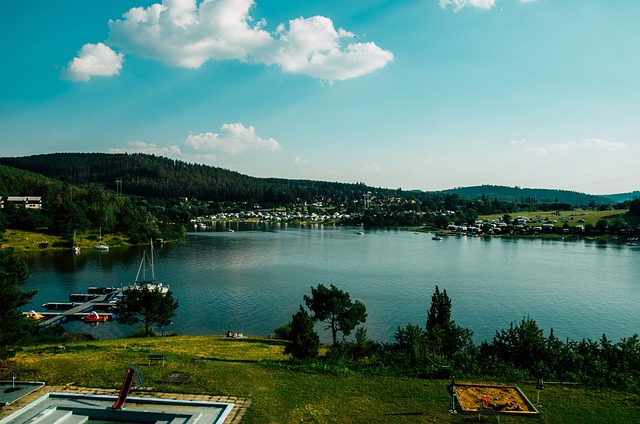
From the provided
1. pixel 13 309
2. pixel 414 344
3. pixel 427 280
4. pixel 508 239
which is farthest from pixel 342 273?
pixel 508 239

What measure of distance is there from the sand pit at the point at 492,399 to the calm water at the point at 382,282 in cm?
1904

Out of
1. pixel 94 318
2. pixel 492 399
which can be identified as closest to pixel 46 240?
pixel 94 318

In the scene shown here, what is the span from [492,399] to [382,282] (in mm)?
42779

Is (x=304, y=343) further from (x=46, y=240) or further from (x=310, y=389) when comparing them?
(x=46, y=240)

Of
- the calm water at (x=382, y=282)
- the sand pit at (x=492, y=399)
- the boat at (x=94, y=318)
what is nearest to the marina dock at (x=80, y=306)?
the boat at (x=94, y=318)

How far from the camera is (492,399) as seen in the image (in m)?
14.2

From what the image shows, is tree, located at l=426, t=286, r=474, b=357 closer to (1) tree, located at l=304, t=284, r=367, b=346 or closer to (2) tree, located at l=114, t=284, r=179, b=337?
(1) tree, located at l=304, t=284, r=367, b=346

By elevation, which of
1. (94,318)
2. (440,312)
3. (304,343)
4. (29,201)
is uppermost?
(29,201)

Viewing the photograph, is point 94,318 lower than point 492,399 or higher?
lower

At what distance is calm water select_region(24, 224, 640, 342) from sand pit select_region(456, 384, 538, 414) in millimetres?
19037

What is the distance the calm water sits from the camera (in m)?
39.1

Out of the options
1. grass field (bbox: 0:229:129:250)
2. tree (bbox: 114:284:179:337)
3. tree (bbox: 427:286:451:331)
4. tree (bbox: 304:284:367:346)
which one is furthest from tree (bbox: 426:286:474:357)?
grass field (bbox: 0:229:129:250)

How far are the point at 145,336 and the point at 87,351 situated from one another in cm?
1243

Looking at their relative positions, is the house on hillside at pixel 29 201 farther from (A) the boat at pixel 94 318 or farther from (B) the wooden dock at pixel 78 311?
(A) the boat at pixel 94 318
